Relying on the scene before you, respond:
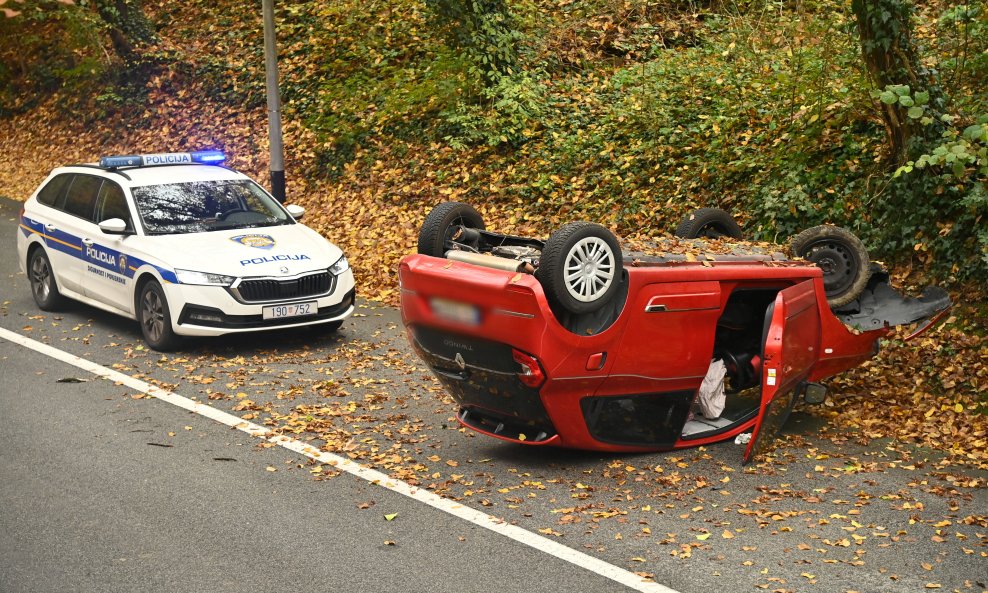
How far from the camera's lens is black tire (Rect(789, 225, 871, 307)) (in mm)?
8242

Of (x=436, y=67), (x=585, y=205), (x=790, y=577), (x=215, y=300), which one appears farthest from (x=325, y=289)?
(x=436, y=67)

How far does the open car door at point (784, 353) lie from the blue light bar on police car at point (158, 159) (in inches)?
297

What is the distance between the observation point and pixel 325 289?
10.4 m

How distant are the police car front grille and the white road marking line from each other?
53.7 inches

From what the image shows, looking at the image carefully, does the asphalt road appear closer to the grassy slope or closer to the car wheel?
the car wheel

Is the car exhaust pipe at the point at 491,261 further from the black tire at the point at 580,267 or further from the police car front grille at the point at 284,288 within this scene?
the police car front grille at the point at 284,288

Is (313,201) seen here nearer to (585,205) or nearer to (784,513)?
(585,205)

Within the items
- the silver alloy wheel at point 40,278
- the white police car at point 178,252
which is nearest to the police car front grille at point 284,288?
the white police car at point 178,252

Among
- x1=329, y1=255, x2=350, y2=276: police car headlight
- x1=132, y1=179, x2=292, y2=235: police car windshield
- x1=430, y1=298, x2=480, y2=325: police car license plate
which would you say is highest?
x1=132, y1=179, x2=292, y2=235: police car windshield

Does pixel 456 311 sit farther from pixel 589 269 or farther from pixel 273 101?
pixel 273 101

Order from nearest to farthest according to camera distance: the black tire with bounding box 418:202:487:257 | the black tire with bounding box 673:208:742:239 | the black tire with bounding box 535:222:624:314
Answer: the black tire with bounding box 535:222:624:314, the black tire with bounding box 418:202:487:257, the black tire with bounding box 673:208:742:239

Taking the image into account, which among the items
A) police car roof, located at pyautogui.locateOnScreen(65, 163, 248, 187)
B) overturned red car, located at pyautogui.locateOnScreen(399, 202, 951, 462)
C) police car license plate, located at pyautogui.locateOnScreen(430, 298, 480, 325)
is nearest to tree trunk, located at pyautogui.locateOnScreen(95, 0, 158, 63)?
police car roof, located at pyautogui.locateOnScreen(65, 163, 248, 187)

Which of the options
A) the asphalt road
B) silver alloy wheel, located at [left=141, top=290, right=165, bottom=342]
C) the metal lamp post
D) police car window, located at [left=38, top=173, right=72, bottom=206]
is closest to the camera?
the asphalt road

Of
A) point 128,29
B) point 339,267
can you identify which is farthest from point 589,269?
point 128,29
